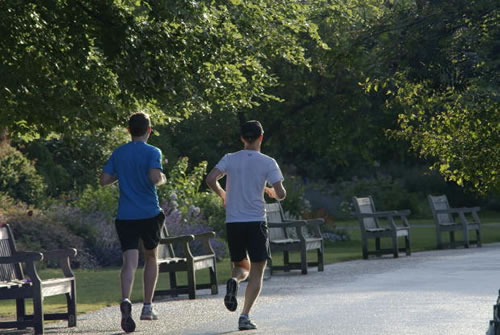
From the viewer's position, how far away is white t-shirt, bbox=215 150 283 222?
1027cm

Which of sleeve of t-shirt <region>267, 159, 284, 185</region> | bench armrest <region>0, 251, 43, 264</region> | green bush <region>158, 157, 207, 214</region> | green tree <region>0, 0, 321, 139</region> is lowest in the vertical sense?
bench armrest <region>0, 251, 43, 264</region>

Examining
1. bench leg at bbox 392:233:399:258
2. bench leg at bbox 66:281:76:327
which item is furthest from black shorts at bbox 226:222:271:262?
bench leg at bbox 392:233:399:258

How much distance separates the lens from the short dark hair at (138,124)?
10656 mm

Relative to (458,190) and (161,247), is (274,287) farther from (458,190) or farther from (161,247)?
(458,190)

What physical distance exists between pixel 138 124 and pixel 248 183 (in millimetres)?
1171

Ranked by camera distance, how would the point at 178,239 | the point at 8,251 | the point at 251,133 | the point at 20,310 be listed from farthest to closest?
the point at 178,239 < the point at 8,251 < the point at 20,310 < the point at 251,133

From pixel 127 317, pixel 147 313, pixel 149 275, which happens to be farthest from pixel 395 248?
pixel 127 317

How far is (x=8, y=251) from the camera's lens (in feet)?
37.8

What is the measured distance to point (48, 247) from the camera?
2081 centimetres

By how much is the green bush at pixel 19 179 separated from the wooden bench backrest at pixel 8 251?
42.1 ft

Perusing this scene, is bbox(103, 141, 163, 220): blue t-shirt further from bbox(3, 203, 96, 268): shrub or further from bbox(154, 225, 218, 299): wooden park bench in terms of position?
bbox(3, 203, 96, 268): shrub

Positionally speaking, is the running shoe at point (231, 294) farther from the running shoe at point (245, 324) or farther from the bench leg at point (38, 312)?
the bench leg at point (38, 312)

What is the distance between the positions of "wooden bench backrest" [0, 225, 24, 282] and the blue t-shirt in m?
1.46

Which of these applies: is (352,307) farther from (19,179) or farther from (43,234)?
(19,179)
